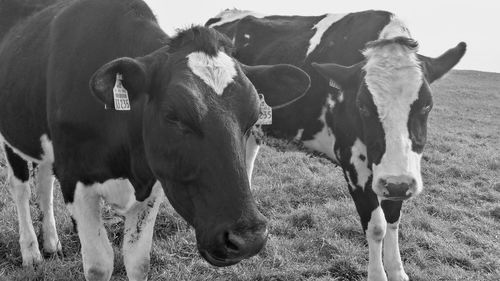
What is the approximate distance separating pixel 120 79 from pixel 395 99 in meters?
2.20

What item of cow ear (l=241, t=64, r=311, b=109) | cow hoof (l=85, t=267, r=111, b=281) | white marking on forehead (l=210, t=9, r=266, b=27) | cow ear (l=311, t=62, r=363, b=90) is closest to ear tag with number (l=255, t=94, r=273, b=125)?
cow ear (l=241, t=64, r=311, b=109)

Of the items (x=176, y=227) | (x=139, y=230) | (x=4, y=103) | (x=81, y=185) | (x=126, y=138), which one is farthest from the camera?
(x=176, y=227)

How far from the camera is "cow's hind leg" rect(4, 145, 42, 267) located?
14.3 feet

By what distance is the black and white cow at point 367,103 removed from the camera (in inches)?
151

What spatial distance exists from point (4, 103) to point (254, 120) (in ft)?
8.22

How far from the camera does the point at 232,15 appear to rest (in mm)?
7211

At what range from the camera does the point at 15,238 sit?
4.60 metres

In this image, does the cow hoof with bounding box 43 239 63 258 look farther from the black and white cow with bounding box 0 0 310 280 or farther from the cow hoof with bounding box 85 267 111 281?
the cow hoof with bounding box 85 267 111 281

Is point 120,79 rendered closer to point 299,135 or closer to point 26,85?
point 26,85

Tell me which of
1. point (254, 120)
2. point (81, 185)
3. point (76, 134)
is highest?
point (254, 120)

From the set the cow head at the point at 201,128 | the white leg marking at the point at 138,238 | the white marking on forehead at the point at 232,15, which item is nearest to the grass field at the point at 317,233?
the white leg marking at the point at 138,238

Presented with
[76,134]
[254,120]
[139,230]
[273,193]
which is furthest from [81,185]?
[273,193]

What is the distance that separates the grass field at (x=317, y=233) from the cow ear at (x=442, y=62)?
39.2 inches

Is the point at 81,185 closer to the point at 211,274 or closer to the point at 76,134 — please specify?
the point at 76,134
